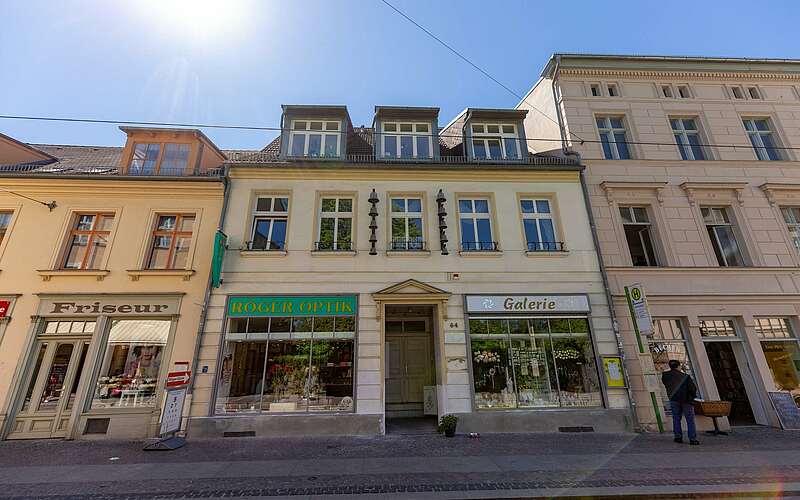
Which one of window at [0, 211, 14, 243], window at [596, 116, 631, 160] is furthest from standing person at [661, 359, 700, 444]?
window at [0, 211, 14, 243]

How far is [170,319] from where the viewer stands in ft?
31.6

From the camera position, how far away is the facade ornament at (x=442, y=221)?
1042cm

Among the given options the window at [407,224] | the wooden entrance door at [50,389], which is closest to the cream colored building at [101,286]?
the wooden entrance door at [50,389]

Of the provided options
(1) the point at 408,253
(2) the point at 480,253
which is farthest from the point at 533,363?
(1) the point at 408,253

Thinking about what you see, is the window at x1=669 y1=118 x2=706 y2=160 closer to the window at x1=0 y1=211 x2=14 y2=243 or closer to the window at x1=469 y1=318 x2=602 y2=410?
the window at x1=469 y1=318 x2=602 y2=410

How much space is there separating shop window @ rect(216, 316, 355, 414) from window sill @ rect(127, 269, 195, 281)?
1.95 metres

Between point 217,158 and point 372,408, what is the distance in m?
9.88

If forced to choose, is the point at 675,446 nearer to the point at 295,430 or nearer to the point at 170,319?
the point at 295,430

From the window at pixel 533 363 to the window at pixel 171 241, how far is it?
28.6 feet

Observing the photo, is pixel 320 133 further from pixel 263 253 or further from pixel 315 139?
pixel 263 253

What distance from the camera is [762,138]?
1286 centimetres

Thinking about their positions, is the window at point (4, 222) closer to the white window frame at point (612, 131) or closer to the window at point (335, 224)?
the window at point (335, 224)

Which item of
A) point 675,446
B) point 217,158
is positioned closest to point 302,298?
point 217,158

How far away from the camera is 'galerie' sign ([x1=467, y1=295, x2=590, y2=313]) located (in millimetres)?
9922
